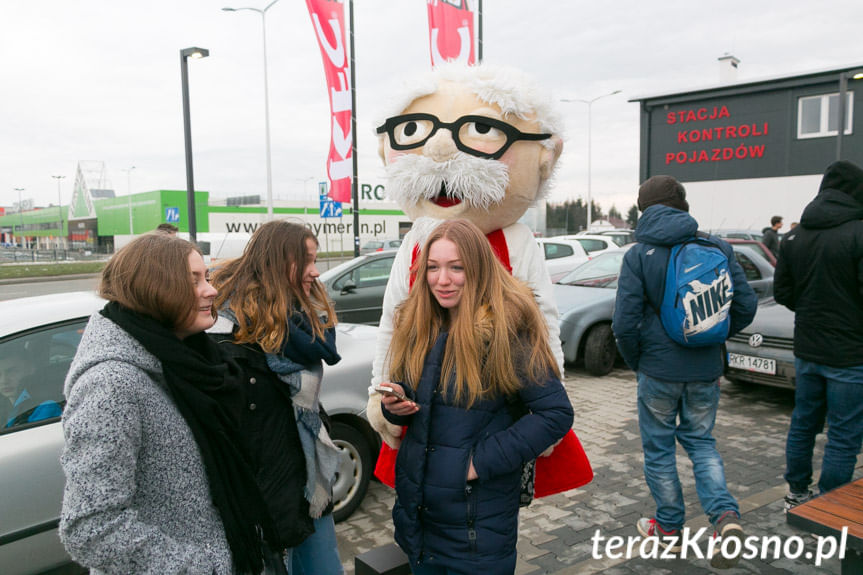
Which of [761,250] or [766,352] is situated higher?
[761,250]

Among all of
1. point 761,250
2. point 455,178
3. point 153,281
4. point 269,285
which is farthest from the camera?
point 761,250

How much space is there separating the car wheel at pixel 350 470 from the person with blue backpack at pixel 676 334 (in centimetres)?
174

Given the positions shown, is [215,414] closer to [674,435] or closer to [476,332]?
[476,332]

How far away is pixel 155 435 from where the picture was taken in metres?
1.49

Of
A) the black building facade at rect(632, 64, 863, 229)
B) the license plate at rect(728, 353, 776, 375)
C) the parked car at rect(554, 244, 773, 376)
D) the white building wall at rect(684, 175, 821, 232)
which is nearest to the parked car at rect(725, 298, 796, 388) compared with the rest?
the license plate at rect(728, 353, 776, 375)

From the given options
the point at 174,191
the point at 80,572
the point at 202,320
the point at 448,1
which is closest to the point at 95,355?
the point at 202,320

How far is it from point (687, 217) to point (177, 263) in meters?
2.61

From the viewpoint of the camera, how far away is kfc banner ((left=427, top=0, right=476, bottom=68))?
10.4m

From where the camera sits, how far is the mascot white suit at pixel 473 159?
7.99ft

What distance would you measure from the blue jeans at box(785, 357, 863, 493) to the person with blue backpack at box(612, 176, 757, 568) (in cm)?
66

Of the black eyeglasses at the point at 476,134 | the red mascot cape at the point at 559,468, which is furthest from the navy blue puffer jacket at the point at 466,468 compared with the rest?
the black eyeglasses at the point at 476,134

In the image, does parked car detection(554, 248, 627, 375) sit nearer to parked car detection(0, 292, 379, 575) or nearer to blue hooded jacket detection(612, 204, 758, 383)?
blue hooded jacket detection(612, 204, 758, 383)

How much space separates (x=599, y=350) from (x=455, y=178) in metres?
5.15
